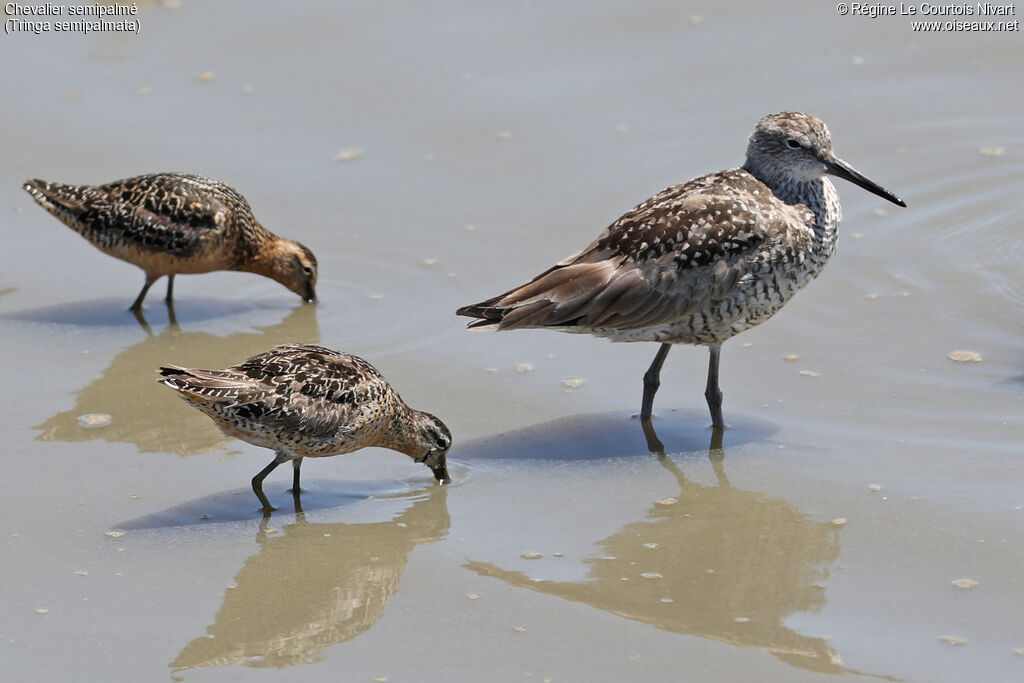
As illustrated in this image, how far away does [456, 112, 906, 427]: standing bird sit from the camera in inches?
302

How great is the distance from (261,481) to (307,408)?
0.49 meters

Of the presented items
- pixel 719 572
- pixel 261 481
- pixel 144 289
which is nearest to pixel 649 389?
pixel 719 572

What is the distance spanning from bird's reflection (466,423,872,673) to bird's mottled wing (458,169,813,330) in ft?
3.31

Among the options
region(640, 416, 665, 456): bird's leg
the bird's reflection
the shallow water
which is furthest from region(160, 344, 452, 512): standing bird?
region(640, 416, 665, 456): bird's leg

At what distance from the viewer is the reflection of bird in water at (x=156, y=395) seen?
779 centimetres

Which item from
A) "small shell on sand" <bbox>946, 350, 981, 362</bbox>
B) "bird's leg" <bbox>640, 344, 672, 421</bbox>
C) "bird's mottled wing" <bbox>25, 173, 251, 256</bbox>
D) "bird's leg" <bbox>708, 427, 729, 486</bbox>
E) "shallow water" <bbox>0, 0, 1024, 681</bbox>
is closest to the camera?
"shallow water" <bbox>0, 0, 1024, 681</bbox>

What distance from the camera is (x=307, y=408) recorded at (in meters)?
6.83

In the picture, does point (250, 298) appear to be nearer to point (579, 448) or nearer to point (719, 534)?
point (579, 448)

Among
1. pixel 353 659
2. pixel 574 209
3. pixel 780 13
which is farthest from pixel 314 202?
pixel 353 659

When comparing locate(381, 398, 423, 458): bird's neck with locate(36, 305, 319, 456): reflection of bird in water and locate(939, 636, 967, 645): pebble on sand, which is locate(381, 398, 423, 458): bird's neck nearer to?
locate(36, 305, 319, 456): reflection of bird in water

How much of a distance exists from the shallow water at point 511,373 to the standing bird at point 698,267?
541mm

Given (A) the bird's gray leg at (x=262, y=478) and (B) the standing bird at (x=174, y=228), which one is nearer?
(A) the bird's gray leg at (x=262, y=478)

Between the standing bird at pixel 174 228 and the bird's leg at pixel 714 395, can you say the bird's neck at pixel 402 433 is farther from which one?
the standing bird at pixel 174 228

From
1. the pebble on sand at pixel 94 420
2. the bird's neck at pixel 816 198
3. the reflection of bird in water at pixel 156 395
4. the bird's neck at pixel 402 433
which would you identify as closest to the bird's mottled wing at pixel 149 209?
the reflection of bird in water at pixel 156 395
